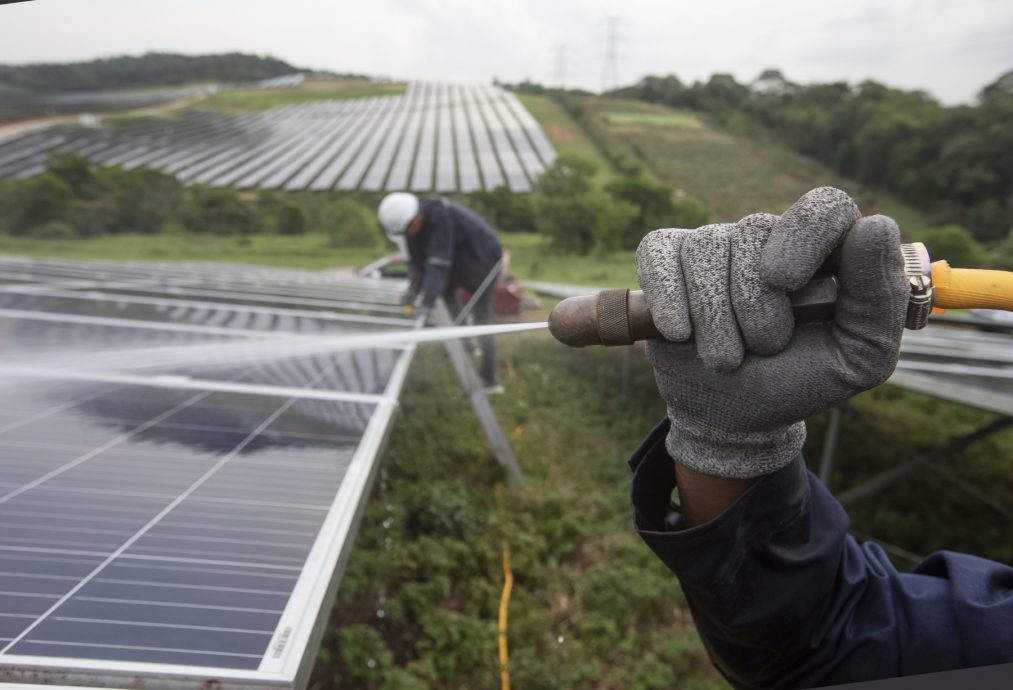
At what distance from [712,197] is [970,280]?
2.52 m

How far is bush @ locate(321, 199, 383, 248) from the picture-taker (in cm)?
1233

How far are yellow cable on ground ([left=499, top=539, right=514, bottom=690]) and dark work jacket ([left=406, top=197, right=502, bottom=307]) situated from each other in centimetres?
205

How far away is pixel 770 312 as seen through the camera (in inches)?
34.2

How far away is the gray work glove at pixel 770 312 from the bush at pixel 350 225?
1205 cm

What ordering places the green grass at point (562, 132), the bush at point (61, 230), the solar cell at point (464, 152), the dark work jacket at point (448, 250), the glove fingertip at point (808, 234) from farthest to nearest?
the bush at point (61, 230) < the solar cell at point (464, 152) < the green grass at point (562, 132) < the dark work jacket at point (448, 250) < the glove fingertip at point (808, 234)

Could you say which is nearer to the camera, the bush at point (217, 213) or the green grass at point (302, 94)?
the green grass at point (302, 94)

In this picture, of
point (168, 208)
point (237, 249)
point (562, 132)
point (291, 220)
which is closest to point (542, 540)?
point (562, 132)

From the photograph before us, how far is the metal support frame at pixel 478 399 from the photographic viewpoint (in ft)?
14.1

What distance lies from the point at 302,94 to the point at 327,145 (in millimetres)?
1826

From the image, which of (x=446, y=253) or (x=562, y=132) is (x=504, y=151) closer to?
(x=562, y=132)

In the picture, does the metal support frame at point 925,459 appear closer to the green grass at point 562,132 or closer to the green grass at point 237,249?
the green grass at point 562,132

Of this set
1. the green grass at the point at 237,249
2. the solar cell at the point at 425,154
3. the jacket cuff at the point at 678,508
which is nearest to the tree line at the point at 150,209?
the green grass at the point at 237,249

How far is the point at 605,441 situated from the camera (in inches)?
229

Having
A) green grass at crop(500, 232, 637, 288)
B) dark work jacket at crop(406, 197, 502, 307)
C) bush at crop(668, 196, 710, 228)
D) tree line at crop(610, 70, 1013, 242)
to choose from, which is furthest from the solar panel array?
tree line at crop(610, 70, 1013, 242)
